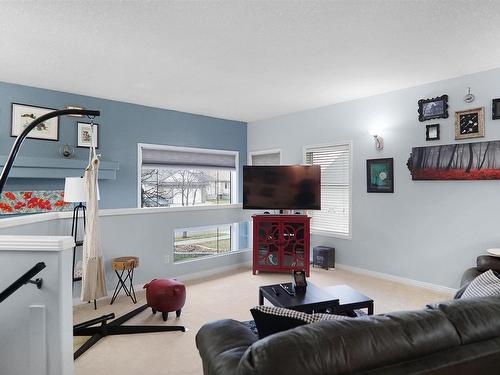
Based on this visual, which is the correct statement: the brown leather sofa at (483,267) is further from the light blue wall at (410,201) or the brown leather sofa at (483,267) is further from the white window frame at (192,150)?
the white window frame at (192,150)

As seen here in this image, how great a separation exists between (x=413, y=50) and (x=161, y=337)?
3.53 meters

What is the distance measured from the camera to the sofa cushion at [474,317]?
1152mm

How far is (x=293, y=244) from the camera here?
15.2 feet

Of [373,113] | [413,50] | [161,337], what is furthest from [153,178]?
[413,50]

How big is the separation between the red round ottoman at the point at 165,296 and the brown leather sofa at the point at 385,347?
1840 millimetres

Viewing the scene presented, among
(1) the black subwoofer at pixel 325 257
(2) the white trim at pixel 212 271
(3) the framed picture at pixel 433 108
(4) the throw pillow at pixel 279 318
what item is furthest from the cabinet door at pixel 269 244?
(4) the throw pillow at pixel 279 318

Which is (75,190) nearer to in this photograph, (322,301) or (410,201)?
(322,301)

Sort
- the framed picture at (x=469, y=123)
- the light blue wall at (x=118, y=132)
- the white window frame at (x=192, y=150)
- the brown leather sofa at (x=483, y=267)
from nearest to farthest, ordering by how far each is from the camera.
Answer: the brown leather sofa at (x=483, y=267), the framed picture at (x=469, y=123), the light blue wall at (x=118, y=132), the white window frame at (x=192, y=150)

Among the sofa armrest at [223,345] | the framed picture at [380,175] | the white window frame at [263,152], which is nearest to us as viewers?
the sofa armrest at [223,345]

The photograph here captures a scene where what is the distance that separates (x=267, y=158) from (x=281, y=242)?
83.4 inches

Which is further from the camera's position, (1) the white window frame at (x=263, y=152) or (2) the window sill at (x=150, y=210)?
(1) the white window frame at (x=263, y=152)

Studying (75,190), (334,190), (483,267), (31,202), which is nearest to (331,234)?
(334,190)

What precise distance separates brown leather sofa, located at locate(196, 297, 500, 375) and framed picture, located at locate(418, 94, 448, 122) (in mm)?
3185

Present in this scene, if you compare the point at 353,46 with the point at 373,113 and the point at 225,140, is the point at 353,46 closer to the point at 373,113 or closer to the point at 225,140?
the point at 373,113
